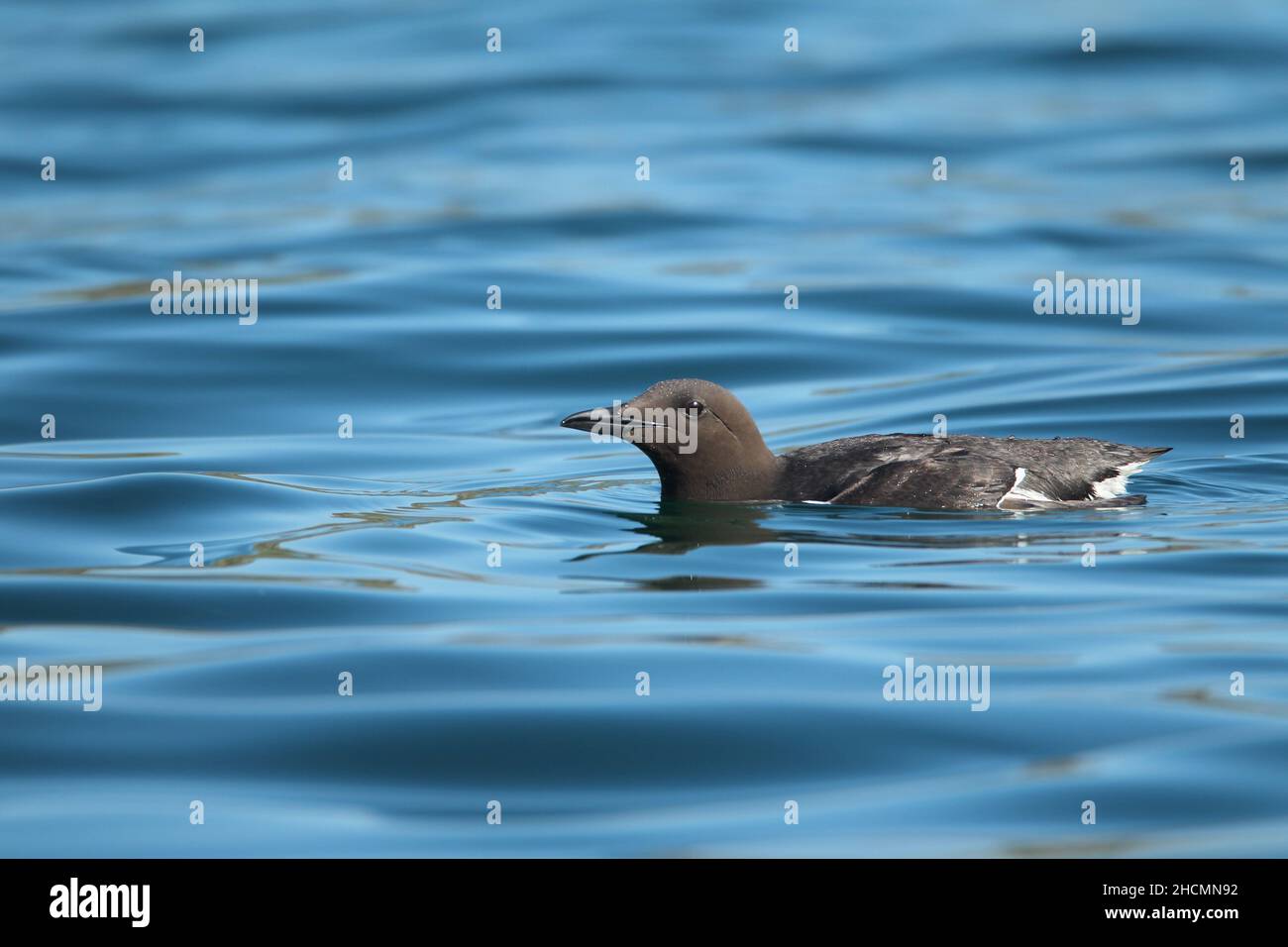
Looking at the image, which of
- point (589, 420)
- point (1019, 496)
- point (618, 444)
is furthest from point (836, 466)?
point (618, 444)

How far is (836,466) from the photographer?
10422 millimetres

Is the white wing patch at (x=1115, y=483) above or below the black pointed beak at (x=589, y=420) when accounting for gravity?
below

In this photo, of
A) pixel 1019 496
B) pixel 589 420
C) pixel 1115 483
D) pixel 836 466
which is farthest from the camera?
pixel 1115 483

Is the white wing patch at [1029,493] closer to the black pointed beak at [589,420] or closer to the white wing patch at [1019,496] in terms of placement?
the white wing patch at [1019,496]

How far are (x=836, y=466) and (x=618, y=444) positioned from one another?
3606 millimetres

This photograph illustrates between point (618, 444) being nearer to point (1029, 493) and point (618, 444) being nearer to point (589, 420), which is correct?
point (589, 420)

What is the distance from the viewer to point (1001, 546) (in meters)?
9.62

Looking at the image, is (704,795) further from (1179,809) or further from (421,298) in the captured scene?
(421,298)

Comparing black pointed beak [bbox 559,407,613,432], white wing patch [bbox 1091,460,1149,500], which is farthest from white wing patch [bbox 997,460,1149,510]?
black pointed beak [bbox 559,407,613,432]

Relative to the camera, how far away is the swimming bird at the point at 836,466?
403 inches

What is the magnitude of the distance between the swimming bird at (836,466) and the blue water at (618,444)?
0.18 metres

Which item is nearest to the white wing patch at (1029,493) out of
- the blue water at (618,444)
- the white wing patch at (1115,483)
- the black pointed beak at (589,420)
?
the white wing patch at (1115,483)

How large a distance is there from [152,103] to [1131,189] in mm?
15760
